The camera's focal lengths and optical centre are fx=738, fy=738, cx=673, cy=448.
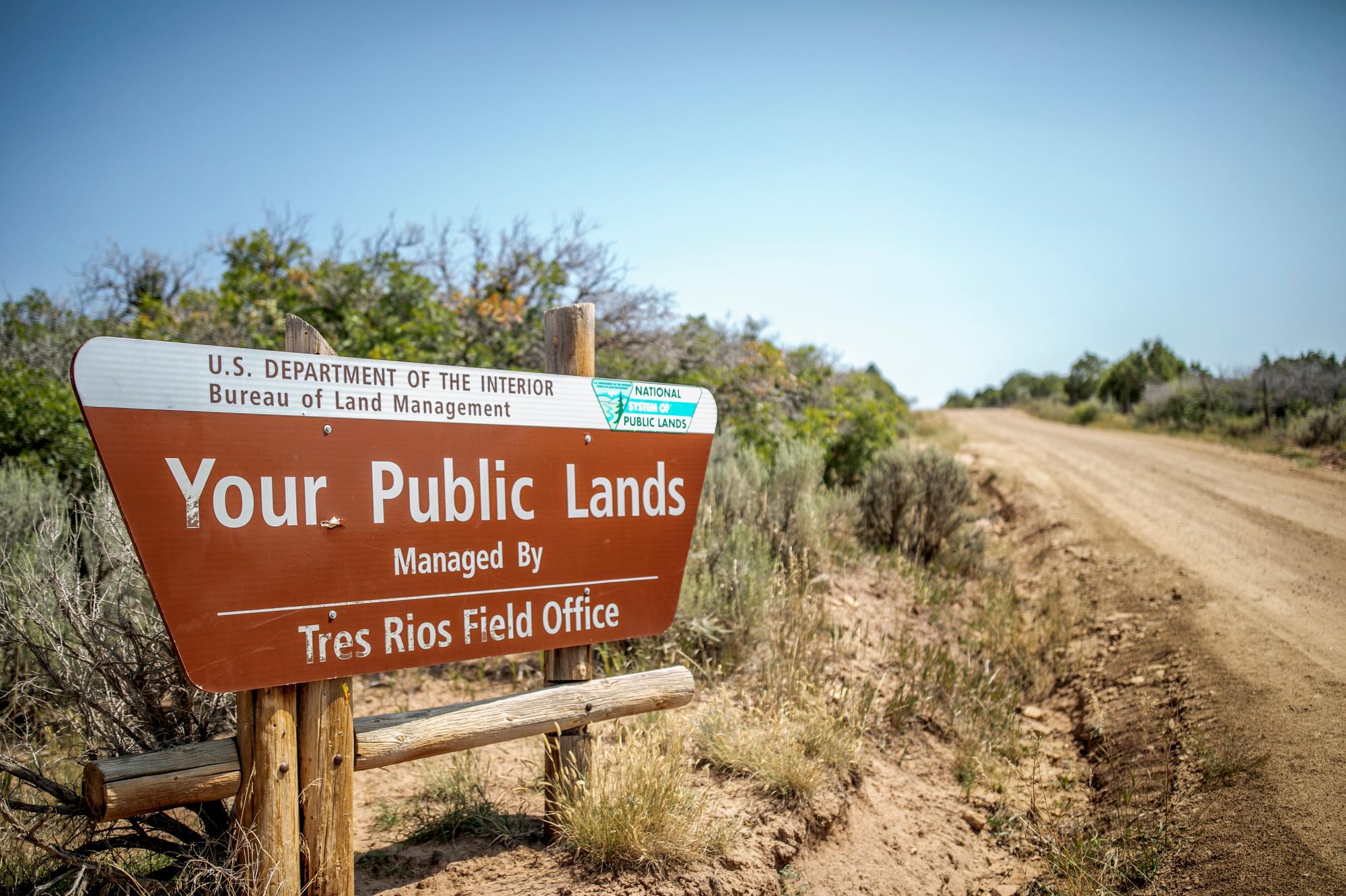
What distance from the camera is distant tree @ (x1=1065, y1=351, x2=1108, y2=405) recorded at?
43.1 meters

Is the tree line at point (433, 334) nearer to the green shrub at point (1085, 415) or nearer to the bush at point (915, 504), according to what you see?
the bush at point (915, 504)

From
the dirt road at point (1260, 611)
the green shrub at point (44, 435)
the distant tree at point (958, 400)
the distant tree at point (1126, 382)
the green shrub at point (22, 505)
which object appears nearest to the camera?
the dirt road at point (1260, 611)

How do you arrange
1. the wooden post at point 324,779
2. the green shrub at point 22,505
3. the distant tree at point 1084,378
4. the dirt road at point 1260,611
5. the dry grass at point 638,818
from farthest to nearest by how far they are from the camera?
the distant tree at point 1084,378
the green shrub at point 22,505
the dirt road at point 1260,611
the dry grass at point 638,818
the wooden post at point 324,779

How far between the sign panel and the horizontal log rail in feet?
0.79

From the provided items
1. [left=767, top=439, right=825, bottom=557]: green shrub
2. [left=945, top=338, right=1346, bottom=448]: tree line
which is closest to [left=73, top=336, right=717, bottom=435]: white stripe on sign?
[left=767, top=439, right=825, bottom=557]: green shrub

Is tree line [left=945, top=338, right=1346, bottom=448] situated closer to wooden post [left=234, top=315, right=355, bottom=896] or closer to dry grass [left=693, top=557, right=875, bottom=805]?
dry grass [left=693, top=557, right=875, bottom=805]

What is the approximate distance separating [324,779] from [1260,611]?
6556 millimetres

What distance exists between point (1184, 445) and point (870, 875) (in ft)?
54.1

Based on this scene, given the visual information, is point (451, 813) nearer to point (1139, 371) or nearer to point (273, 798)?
point (273, 798)

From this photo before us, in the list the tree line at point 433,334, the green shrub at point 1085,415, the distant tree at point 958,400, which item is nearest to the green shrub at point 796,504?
the tree line at point 433,334

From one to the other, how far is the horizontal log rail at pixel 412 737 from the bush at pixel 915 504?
5.67 m

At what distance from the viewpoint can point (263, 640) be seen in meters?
2.29

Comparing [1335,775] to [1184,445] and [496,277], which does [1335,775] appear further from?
[1184,445]

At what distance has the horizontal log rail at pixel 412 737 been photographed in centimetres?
215
